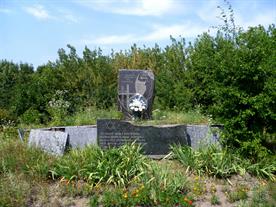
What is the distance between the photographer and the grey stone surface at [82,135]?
9750mm

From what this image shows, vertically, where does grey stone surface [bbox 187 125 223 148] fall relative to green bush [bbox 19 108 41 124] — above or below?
below

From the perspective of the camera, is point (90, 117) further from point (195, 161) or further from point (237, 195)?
point (237, 195)

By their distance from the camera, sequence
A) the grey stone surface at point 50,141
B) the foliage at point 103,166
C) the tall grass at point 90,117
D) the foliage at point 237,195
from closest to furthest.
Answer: the foliage at point 237,195, the foliage at point 103,166, the grey stone surface at point 50,141, the tall grass at point 90,117

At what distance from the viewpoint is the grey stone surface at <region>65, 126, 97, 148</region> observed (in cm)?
975

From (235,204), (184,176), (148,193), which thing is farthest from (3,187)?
(235,204)

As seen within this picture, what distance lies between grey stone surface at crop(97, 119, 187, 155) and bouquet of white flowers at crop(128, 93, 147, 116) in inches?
91.3

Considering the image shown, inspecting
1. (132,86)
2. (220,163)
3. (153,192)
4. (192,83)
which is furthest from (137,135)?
(192,83)

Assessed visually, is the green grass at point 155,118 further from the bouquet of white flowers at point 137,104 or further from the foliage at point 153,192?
the foliage at point 153,192

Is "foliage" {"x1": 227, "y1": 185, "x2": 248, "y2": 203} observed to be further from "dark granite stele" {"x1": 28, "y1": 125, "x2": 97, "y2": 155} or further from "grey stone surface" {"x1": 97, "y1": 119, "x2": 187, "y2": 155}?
"dark granite stele" {"x1": 28, "y1": 125, "x2": 97, "y2": 155}

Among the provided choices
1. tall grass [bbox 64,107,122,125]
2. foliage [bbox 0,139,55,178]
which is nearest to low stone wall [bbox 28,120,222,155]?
foliage [bbox 0,139,55,178]

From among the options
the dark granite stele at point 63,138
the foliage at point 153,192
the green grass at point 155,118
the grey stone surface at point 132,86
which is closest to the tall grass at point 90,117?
the green grass at point 155,118

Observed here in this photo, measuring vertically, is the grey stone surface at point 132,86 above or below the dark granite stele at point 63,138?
above

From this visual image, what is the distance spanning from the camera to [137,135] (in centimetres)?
927

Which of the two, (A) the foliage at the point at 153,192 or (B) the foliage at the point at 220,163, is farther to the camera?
(B) the foliage at the point at 220,163
